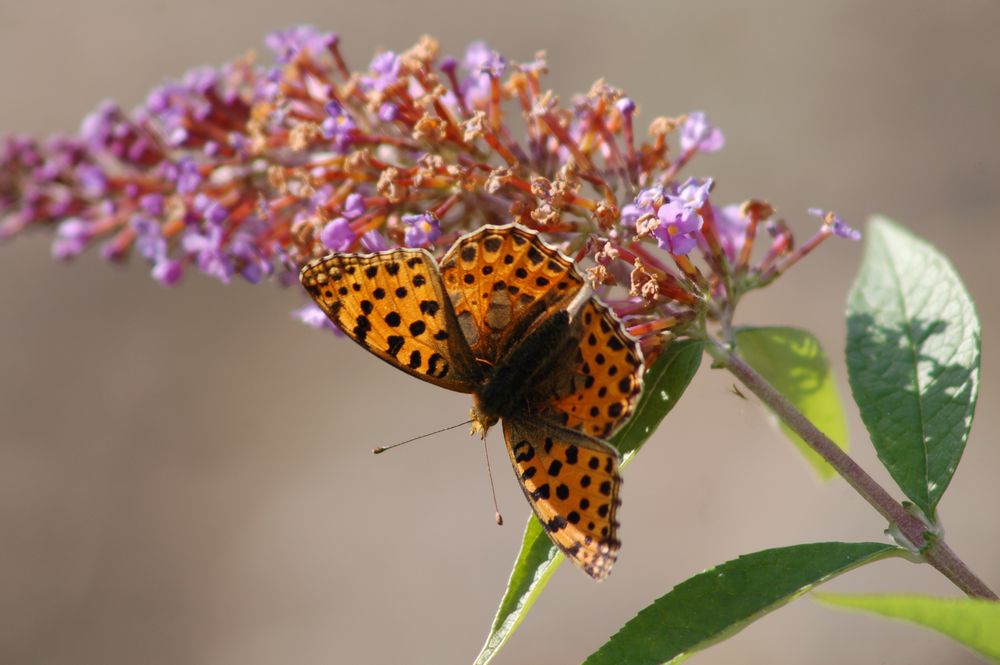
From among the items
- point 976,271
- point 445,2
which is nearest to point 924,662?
point 976,271

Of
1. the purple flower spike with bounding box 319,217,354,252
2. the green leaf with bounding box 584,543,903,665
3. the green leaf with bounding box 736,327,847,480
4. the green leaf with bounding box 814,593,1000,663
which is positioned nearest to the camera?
the green leaf with bounding box 814,593,1000,663

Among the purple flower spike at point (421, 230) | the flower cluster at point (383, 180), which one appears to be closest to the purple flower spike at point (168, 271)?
the flower cluster at point (383, 180)

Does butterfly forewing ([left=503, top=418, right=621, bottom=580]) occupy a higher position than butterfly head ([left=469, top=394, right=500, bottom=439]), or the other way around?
butterfly head ([left=469, top=394, right=500, bottom=439])

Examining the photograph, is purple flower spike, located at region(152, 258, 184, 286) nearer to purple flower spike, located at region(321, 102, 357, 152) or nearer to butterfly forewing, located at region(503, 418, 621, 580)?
purple flower spike, located at region(321, 102, 357, 152)

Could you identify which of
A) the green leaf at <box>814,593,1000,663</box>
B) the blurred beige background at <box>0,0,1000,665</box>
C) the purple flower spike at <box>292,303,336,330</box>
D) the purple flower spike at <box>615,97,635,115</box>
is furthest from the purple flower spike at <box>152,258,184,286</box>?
the blurred beige background at <box>0,0,1000,665</box>

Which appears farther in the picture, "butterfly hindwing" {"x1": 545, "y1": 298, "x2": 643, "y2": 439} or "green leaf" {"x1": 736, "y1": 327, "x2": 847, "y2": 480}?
"green leaf" {"x1": 736, "y1": 327, "x2": 847, "y2": 480}

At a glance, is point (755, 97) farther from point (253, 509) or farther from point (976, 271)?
point (253, 509)

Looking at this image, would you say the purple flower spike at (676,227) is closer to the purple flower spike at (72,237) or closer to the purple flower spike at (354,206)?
the purple flower spike at (354,206)

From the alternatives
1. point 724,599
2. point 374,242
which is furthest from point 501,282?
point 724,599
